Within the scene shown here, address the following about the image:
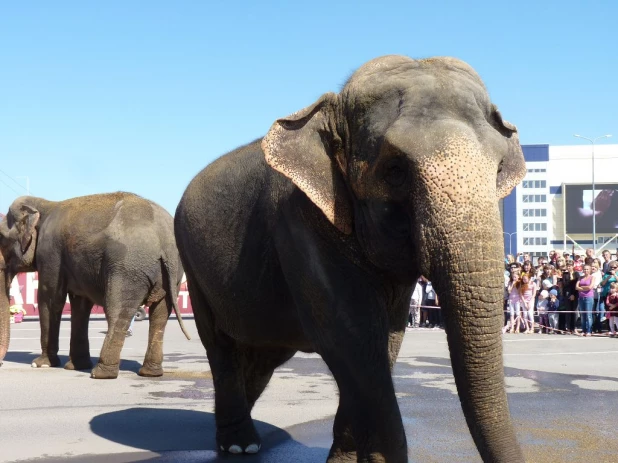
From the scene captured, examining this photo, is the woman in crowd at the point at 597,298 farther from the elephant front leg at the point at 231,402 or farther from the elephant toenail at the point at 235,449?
the elephant toenail at the point at 235,449

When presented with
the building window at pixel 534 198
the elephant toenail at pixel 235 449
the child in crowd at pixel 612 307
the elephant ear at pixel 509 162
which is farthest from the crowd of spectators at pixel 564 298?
the building window at pixel 534 198

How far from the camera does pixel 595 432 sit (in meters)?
7.16

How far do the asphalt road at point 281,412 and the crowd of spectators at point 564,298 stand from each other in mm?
5724

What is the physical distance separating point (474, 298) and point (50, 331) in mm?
9810

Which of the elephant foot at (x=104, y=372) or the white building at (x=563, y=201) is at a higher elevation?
the white building at (x=563, y=201)

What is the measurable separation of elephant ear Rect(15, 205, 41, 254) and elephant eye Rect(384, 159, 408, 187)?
32.0 feet

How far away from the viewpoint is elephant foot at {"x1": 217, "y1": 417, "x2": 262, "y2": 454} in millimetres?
6355

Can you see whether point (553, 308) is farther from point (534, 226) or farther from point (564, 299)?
point (534, 226)

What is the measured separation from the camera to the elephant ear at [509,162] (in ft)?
15.1

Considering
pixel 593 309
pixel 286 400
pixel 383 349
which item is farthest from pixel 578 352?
pixel 383 349

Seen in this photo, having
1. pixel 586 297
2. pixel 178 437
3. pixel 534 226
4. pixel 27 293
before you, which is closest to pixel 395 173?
pixel 178 437

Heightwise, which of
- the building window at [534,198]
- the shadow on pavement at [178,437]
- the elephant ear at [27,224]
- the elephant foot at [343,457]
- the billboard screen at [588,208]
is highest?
the building window at [534,198]

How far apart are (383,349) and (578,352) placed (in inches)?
451

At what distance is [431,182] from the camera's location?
395 centimetres
